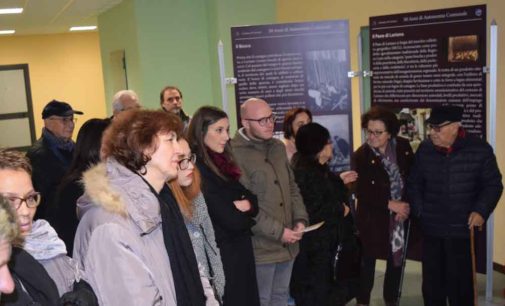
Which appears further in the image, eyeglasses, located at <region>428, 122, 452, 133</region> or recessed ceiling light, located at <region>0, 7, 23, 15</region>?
recessed ceiling light, located at <region>0, 7, 23, 15</region>

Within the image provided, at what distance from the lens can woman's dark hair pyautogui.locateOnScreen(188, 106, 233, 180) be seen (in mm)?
3080

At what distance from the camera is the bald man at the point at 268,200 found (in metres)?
3.42

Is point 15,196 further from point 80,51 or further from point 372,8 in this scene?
point 80,51

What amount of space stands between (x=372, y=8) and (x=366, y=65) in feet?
2.11

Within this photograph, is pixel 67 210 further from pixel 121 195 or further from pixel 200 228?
pixel 121 195

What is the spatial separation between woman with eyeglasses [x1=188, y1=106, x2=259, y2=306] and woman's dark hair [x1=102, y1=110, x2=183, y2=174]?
3.19ft

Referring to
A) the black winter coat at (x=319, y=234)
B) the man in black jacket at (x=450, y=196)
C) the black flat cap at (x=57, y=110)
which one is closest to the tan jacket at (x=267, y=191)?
the black winter coat at (x=319, y=234)

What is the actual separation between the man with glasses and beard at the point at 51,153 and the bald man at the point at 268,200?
127cm

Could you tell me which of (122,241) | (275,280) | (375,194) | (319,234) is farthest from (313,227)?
(122,241)

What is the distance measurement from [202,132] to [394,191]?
1.68 m

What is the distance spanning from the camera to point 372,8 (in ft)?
18.8

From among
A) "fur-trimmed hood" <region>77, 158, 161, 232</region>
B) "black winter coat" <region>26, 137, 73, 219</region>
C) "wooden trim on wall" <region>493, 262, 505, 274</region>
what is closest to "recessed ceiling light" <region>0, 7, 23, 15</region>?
"black winter coat" <region>26, 137, 73, 219</region>

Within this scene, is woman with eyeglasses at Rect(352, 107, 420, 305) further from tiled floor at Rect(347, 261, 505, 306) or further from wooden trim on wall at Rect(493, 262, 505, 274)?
wooden trim on wall at Rect(493, 262, 505, 274)

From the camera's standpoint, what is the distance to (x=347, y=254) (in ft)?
12.3
